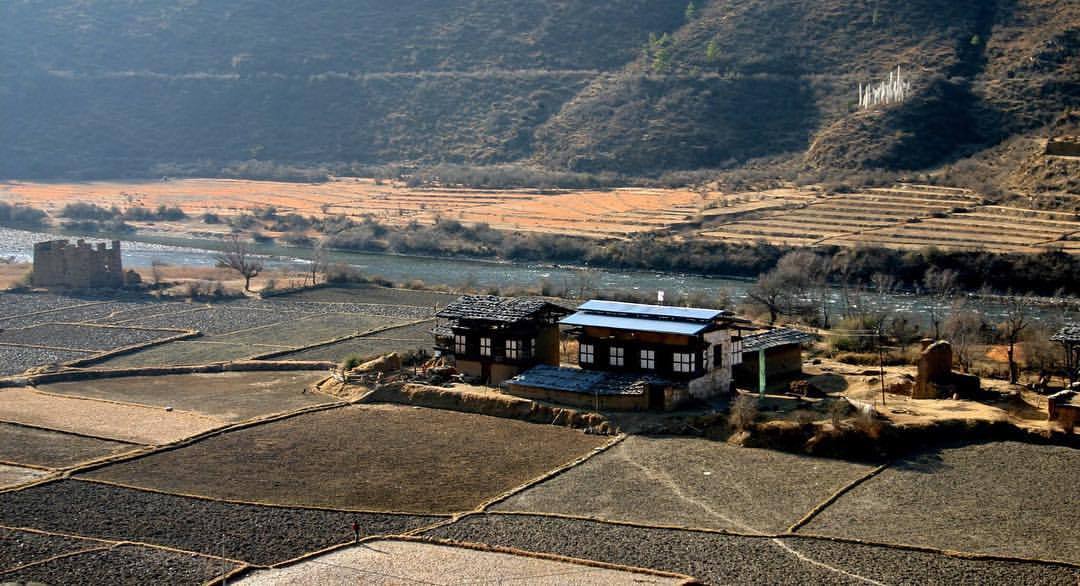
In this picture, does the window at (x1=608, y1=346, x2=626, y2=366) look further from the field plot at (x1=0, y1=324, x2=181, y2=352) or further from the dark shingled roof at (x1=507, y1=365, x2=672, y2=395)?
the field plot at (x1=0, y1=324, x2=181, y2=352)

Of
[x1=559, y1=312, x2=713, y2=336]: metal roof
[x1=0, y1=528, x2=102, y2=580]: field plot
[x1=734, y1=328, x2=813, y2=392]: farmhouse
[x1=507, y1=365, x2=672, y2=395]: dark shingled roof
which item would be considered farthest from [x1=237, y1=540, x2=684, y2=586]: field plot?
[x1=734, y1=328, x2=813, y2=392]: farmhouse

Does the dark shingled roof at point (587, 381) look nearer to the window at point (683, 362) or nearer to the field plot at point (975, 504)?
the window at point (683, 362)

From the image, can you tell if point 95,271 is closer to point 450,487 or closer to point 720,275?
point 720,275

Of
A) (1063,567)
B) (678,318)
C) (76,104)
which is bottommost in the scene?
(1063,567)

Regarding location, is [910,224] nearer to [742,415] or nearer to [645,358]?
[645,358]

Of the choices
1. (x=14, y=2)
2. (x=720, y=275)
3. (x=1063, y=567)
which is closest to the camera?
(x=1063, y=567)

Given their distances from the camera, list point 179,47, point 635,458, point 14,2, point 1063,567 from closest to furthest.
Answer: point 1063,567, point 635,458, point 179,47, point 14,2

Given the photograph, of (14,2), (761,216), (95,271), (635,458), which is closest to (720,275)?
(761,216)
